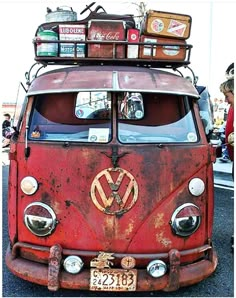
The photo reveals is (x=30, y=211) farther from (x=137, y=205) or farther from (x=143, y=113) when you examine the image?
(x=143, y=113)

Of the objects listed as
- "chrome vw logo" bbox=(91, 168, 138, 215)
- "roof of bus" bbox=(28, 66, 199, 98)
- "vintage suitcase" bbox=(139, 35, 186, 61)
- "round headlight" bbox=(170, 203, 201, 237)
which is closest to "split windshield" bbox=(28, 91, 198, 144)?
"roof of bus" bbox=(28, 66, 199, 98)

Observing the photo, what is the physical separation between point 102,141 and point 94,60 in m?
1.07

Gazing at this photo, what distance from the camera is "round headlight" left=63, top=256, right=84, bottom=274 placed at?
9.52 ft

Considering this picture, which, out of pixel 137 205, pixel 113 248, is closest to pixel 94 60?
pixel 137 205

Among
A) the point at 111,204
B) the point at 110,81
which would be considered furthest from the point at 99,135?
the point at 111,204

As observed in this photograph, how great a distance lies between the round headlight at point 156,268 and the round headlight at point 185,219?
0.30 metres

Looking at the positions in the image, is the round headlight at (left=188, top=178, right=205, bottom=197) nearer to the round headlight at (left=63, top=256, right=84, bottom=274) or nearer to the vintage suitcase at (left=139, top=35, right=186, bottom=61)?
the round headlight at (left=63, top=256, right=84, bottom=274)

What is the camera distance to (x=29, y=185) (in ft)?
10.2

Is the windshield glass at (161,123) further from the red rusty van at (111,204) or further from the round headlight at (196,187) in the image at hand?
the round headlight at (196,187)

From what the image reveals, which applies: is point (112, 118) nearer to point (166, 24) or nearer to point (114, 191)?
point (114, 191)

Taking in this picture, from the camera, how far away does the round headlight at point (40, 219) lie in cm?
301

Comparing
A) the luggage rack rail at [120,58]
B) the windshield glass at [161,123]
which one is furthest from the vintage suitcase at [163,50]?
the windshield glass at [161,123]

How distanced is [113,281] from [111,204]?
0.61 metres

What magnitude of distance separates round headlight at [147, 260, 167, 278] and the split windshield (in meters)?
1.04
